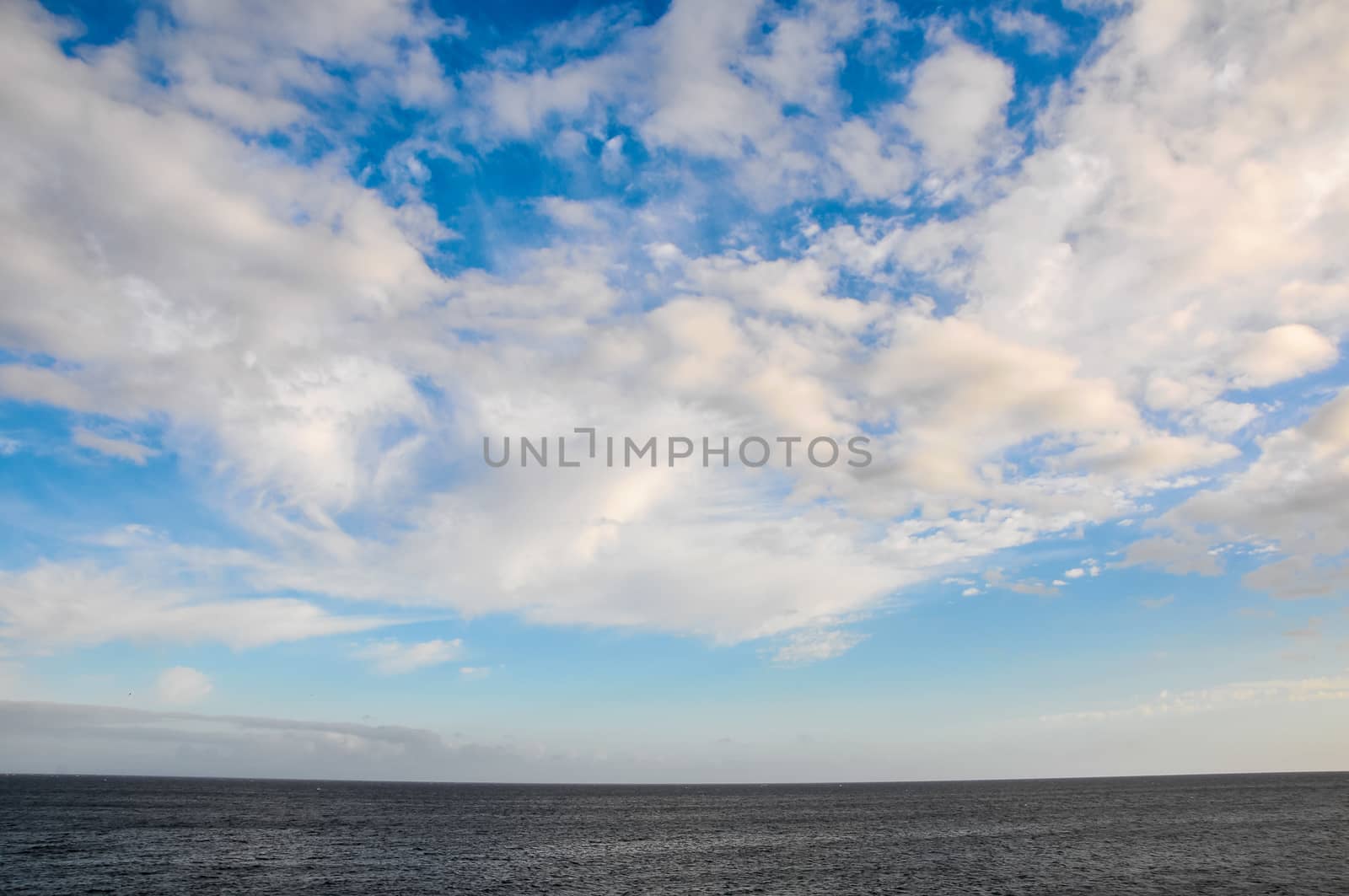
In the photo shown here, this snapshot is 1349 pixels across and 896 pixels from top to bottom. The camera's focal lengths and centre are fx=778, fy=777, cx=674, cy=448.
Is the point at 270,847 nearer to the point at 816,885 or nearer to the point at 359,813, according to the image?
the point at 816,885

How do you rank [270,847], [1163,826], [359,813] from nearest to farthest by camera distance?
[270,847] → [1163,826] → [359,813]

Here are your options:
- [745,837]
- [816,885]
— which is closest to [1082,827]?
[745,837]

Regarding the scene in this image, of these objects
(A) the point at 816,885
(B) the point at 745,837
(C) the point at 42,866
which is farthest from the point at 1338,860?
(C) the point at 42,866

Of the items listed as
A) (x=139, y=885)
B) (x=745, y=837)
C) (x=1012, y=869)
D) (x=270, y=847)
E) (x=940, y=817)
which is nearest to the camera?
(x=139, y=885)

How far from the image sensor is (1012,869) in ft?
297

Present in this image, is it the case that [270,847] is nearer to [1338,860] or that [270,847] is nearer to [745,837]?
[745,837]

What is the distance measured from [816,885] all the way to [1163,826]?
10095cm

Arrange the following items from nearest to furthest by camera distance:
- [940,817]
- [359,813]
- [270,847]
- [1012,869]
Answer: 1. [1012,869]
2. [270,847]
3. [940,817]
4. [359,813]

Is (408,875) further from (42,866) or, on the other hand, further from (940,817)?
(940,817)

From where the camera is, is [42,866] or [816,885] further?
[42,866]

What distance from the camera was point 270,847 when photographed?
4345 inches

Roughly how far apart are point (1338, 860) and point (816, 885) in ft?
224

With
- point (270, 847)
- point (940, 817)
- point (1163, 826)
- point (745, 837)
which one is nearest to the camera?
point (270, 847)

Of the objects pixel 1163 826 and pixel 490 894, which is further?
pixel 1163 826
